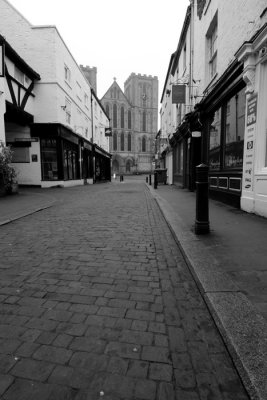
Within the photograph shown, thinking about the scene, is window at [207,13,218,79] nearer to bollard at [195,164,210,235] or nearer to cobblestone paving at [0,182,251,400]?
bollard at [195,164,210,235]

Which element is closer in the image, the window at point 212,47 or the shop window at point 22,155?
the window at point 212,47

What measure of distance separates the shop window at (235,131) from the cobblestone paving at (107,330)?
4.77m

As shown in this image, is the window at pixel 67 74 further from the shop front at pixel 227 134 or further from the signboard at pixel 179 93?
the shop front at pixel 227 134

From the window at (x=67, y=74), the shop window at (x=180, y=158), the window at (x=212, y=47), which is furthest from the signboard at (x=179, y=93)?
the window at (x=67, y=74)

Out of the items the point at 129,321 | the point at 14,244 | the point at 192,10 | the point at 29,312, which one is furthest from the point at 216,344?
the point at 192,10

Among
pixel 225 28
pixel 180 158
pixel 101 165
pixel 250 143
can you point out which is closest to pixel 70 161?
pixel 180 158

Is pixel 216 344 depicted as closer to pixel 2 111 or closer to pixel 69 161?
pixel 2 111

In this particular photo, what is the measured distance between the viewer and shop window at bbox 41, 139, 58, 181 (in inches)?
725

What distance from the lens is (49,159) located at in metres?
18.6

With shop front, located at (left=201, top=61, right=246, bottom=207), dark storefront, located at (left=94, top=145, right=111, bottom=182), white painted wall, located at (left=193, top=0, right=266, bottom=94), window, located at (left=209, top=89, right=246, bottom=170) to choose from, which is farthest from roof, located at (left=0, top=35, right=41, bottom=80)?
dark storefront, located at (left=94, top=145, right=111, bottom=182)

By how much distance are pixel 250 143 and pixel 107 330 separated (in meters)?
5.86

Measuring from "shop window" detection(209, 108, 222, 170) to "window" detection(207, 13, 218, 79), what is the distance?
211 centimetres

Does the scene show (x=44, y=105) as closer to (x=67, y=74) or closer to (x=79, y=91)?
(x=67, y=74)

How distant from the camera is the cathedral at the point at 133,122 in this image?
70812mm
